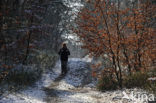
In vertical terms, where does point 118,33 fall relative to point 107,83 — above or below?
above

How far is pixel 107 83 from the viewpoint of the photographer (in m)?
10.1

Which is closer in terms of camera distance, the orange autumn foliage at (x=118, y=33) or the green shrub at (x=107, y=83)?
the orange autumn foliage at (x=118, y=33)

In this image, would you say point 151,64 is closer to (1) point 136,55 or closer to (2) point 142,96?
(1) point 136,55

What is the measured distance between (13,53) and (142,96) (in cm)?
796

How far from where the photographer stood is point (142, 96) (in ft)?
23.5

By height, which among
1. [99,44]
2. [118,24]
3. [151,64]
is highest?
[118,24]

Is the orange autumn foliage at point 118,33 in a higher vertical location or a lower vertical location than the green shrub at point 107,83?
higher

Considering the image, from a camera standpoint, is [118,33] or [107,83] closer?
[118,33]

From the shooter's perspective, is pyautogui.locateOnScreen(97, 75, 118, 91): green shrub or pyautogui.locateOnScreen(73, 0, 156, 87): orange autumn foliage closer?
pyautogui.locateOnScreen(73, 0, 156, 87): orange autumn foliage

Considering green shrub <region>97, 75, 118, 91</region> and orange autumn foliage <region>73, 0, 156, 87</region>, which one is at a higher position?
orange autumn foliage <region>73, 0, 156, 87</region>

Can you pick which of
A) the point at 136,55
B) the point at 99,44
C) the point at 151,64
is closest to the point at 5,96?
the point at 99,44

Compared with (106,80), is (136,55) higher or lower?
higher

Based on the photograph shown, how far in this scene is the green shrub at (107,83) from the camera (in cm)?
992

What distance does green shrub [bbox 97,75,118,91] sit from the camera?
9.92 metres
